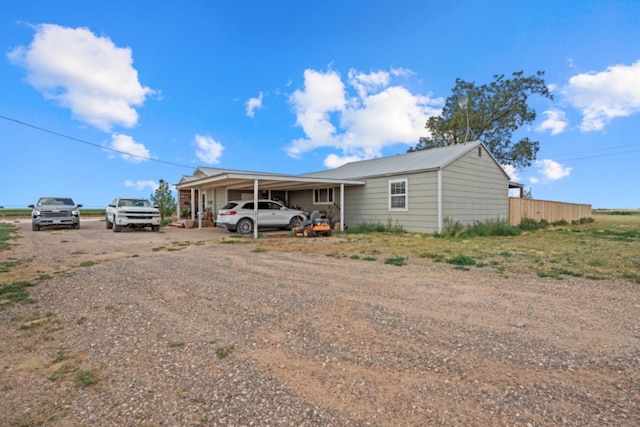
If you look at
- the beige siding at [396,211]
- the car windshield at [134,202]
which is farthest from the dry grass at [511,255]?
the car windshield at [134,202]

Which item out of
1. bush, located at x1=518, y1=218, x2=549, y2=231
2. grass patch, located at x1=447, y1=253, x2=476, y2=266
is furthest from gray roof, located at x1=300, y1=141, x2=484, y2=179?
grass patch, located at x1=447, y1=253, x2=476, y2=266

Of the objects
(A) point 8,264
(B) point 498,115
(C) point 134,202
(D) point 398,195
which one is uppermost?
(B) point 498,115

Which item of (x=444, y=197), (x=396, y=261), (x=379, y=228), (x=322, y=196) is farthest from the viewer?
(x=322, y=196)

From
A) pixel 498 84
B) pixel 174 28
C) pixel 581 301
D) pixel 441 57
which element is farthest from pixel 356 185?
pixel 498 84

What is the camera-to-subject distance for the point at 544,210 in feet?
66.2

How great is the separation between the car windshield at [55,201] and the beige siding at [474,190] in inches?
726

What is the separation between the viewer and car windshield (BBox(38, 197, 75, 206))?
51.8 feet

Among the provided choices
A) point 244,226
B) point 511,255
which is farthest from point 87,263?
point 511,255

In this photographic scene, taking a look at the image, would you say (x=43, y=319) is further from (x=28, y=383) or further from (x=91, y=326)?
(x=28, y=383)

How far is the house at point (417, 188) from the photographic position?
41.7 ft

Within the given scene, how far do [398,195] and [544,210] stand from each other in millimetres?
12509

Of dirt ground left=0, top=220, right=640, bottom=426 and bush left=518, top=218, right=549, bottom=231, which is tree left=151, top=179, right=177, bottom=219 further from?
bush left=518, top=218, right=549, bottom=231

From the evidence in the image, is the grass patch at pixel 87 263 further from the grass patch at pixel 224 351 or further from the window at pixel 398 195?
the window at pixel 398 195

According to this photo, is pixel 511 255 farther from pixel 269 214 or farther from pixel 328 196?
pixel 328 196
